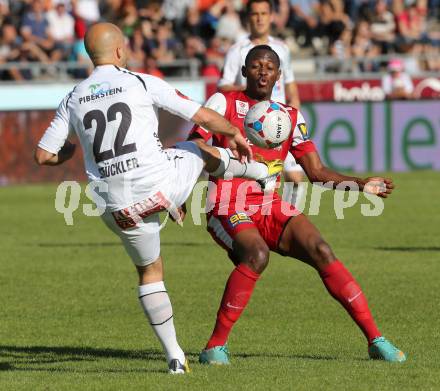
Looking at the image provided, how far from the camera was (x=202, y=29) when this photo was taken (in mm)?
27281

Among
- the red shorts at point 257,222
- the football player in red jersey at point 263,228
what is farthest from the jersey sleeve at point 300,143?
the red shorts at point 257,222

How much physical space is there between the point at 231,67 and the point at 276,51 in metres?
0.59

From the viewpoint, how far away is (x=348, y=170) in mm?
23203

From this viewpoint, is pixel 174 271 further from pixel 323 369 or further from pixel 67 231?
pixel 323 369

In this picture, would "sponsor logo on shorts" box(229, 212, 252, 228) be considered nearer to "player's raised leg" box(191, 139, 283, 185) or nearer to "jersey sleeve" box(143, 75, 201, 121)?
"player's raised leg" box(191, 139, 283, 185)

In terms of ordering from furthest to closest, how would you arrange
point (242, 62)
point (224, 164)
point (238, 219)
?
point (242, 62) → point (238, 219) → point (224, 164)

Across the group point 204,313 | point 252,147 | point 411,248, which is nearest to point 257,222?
point 252,147

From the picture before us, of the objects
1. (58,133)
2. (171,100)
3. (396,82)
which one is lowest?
(396,82)

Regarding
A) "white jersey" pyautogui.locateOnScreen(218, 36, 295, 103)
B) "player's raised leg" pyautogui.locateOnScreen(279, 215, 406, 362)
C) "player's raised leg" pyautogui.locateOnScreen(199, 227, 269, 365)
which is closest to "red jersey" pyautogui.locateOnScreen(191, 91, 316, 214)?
"player's raised leg" pyautogui.locateOnScreen(199, 227, 269, 365)

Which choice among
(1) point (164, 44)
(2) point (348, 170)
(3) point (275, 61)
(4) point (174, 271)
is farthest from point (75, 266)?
(1) point (164, 44)

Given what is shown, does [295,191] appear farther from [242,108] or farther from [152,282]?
[152,282]

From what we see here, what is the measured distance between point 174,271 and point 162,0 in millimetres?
16347

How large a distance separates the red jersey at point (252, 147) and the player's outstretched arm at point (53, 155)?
1.07m

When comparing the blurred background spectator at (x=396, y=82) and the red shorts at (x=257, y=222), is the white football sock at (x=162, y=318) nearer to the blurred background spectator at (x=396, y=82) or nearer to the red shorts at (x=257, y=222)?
the red shorts at (x=257, y=222)
